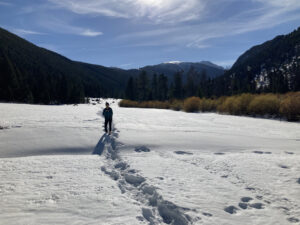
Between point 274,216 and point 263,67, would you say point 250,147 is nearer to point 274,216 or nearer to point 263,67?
point 274,216

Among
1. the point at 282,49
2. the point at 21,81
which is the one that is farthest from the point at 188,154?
the point at 282,49

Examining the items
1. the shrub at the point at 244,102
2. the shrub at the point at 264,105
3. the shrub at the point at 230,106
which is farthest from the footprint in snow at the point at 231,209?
the shrub at the point at 230,106

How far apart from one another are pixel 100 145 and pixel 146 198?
4.41 meters

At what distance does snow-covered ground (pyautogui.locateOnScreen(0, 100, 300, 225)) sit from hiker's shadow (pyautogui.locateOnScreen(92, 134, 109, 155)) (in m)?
0.04

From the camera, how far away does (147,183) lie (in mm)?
4133

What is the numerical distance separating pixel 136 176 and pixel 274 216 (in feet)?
9.33

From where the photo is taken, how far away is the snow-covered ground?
3.06m

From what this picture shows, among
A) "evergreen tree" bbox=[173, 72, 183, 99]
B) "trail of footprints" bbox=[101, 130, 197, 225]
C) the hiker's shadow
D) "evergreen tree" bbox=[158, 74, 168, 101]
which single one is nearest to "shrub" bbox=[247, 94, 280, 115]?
the hiker's shadow

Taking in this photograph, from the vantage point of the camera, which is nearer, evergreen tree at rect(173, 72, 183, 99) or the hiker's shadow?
the hiker's shadow

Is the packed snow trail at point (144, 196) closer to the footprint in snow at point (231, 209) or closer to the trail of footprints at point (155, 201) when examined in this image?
the trail of footprints at point (155, 201)

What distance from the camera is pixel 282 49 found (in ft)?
387

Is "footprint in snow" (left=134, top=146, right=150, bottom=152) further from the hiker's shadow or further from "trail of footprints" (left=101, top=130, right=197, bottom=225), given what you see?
"trail of footprints" (left=101, top=130, right=197, bottom=225)

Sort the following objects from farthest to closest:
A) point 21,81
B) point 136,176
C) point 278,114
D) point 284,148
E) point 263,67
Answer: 1. point 263,67
2. point 21,81
3. point 278,114
4. point 284,148
5. point 136,176

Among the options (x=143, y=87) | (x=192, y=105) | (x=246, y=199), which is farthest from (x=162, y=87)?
(x=246, y=199)
